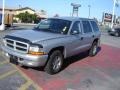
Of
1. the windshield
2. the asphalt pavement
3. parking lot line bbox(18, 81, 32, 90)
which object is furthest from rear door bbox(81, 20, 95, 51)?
parking lot line bbox(18, 81, 32, 90)

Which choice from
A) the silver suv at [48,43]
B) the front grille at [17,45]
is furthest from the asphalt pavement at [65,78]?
the front grille at [17,45]

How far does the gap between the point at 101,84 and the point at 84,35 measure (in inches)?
123

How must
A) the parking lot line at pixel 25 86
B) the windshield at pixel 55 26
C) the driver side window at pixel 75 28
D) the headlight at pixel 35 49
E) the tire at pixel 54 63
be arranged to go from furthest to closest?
the driver side window at pixel 75 28 → the windshield at pixel 55 26 → the tire at pixel 54 63 → the headlight at pixel 35 49 → the parking lot line at pixel 25 86

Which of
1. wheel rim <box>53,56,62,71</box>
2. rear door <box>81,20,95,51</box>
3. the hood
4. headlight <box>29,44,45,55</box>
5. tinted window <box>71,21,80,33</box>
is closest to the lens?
headlight <box>29,44,45,55</box>

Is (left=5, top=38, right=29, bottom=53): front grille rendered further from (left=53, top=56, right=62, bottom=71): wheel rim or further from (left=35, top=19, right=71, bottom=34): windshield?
(left=35, top=19, right=71, bottom=34): windshield

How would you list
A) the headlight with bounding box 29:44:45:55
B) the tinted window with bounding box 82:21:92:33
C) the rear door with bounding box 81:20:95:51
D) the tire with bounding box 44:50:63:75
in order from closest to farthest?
the headlight with bounding box 29:44:45:55
the tire with bounding box 44:50:63:75
the rear door with bounding box 81:20:95:51
the tinted window with bounding box 82:21:92:33

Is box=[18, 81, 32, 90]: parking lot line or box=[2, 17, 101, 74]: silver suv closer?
box=[18, 81, 32, 90]: parking lot line

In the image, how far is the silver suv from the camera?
26.0 feet

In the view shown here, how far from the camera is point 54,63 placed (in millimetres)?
8703

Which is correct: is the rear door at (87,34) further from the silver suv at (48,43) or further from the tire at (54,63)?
the tire at (54,63)

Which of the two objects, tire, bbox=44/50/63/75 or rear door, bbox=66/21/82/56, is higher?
rear door, bbox=66/21/82/56

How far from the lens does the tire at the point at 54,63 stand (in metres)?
8.43

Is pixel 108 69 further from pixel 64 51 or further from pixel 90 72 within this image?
pixel 64 51

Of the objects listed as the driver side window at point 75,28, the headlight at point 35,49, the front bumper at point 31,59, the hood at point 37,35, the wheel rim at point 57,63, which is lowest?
the wheel rim at point 57,63
